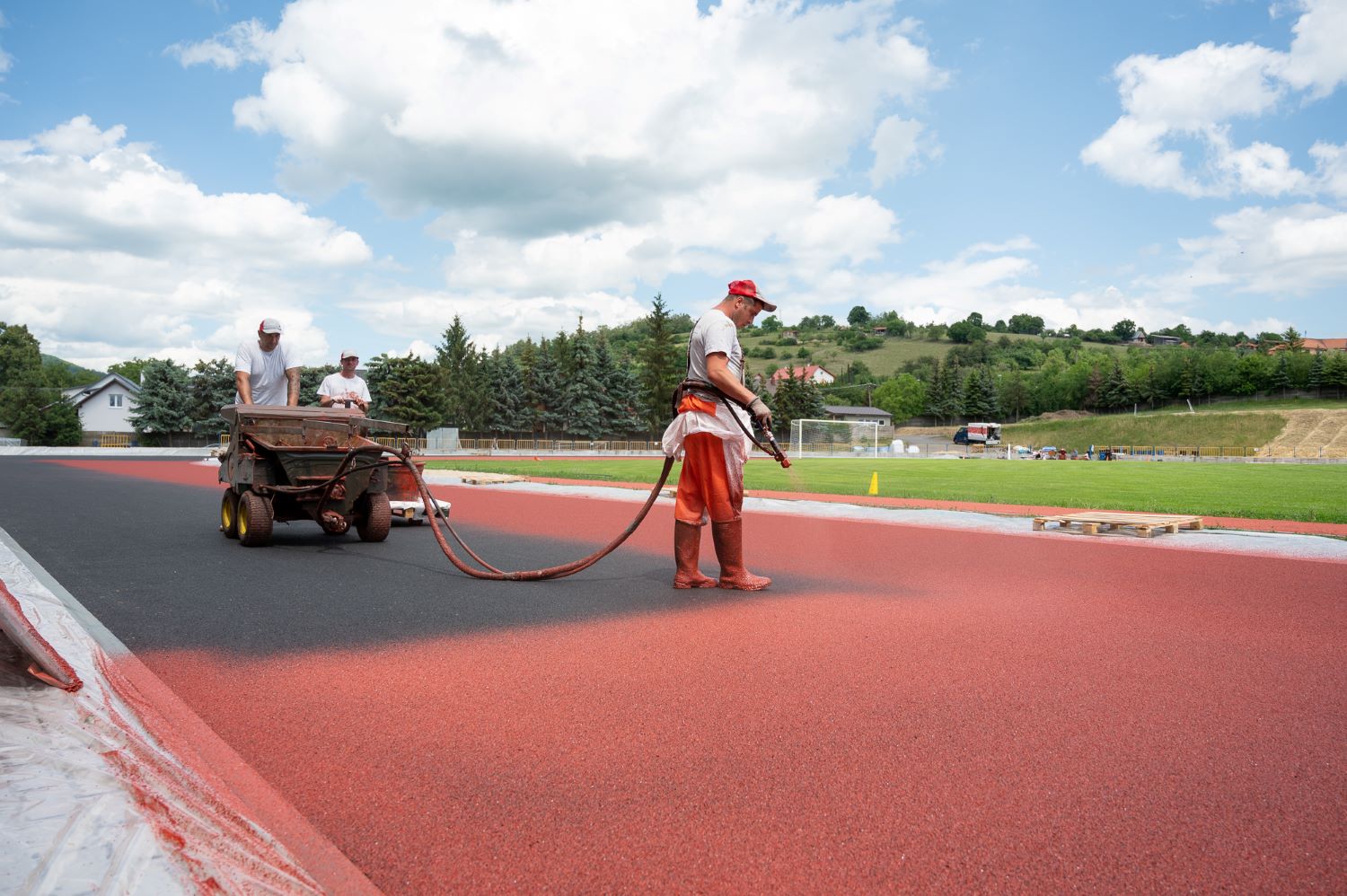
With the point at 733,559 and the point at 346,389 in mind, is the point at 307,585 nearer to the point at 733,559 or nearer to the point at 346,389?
the point at 733,559

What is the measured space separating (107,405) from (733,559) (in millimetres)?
89518

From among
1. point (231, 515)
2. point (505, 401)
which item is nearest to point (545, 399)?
point (505, 401)

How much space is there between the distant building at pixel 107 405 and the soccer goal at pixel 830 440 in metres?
59.8

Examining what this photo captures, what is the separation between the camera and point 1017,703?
12.7ft

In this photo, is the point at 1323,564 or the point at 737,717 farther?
the point at 1323,564

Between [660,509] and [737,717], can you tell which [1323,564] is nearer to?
[737,717]

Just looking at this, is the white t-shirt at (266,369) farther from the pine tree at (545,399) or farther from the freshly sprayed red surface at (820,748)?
the pine tree at (545,399)

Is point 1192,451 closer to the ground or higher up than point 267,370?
closer to the ground

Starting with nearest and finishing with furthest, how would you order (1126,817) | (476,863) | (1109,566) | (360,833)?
(476,863) < (360,833) < (1126,817) < (1109,566)

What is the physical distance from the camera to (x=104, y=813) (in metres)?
2.25

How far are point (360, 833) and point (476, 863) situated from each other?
409 millimetres

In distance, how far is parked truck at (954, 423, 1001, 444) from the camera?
319 feet

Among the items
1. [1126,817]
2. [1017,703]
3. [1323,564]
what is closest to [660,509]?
[1323,564]

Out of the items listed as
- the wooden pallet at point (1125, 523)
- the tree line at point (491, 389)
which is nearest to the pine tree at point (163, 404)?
the tree line at point (491, 389)
